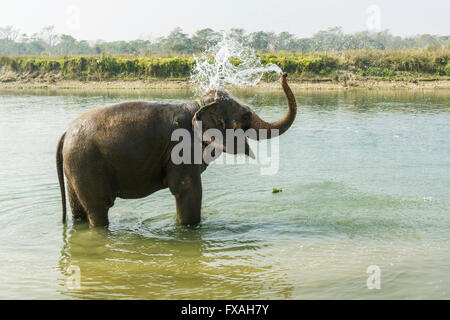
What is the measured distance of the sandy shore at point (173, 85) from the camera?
3167 cm

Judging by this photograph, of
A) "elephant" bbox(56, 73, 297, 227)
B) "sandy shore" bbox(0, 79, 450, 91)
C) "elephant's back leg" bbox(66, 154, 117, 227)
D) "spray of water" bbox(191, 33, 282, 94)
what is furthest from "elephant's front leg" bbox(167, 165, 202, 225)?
"sandy shore" bbox(0, 79, 450, 91)

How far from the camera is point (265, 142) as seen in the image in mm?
13422

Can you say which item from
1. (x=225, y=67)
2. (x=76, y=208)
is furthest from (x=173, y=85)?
(x=76, y=208)

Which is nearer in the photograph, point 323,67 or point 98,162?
point 98,162

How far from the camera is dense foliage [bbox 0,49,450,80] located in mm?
33656

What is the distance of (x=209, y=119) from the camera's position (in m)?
→ 6.11

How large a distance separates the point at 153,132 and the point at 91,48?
9096cm

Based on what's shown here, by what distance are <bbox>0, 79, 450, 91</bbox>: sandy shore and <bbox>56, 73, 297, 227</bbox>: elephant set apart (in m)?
25.5

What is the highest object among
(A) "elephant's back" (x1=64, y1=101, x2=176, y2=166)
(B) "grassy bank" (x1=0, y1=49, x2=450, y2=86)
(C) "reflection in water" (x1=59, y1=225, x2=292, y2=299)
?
(B) "grassy bank" (x1=0, y1=49, x2=450, y2=86)

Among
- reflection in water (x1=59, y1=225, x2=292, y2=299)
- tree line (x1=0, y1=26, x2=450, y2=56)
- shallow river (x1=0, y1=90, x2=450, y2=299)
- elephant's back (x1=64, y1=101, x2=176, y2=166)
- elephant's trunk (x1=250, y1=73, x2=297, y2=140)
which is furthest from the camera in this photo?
tree line (x1=0, y1=26, x2=450, y2=56)

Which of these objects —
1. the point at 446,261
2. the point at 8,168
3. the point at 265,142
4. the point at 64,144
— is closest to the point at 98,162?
the point at 64,144

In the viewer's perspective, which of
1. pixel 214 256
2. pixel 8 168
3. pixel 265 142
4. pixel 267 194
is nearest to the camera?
pixel 214 256

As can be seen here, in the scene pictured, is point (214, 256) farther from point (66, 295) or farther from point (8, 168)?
point (8, 168)

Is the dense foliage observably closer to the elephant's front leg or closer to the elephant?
the elephant
